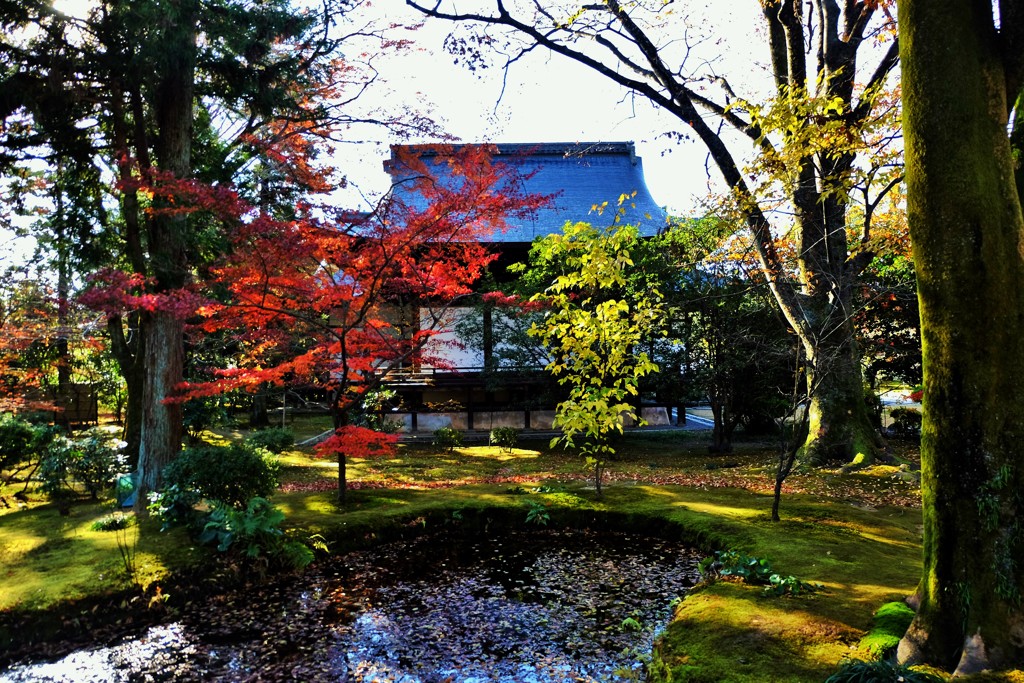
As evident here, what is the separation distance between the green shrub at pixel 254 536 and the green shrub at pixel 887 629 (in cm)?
457

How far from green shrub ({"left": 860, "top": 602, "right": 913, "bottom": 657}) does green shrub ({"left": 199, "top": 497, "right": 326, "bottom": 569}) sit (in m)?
4.57

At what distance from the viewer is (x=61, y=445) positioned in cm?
755

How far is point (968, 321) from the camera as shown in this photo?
8.30 ft

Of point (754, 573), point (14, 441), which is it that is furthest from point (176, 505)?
point (754, 573)

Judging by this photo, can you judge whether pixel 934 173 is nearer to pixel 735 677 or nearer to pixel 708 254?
pixel 735 677

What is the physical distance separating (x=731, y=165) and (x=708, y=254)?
1357 millimetres

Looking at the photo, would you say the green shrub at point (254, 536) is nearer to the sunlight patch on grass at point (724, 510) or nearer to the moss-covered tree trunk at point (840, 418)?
the sunlight patch on grass at point (724, 510)

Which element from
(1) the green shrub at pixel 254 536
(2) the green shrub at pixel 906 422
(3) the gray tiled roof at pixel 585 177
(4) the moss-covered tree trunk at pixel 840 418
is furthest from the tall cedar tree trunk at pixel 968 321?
(3) the gray tiled roof at pixel 585 177

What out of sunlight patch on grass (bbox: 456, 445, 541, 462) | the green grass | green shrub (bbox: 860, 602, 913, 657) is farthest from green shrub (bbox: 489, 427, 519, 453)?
green shrub (bbox: 860, 602, 913, 657)

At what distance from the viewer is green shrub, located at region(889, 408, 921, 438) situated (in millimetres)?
12477

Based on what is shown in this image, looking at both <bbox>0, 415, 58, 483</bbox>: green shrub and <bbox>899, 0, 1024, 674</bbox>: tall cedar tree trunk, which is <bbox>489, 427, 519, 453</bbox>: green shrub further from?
<bbox>899, 0, 1024, 674</bbox>: tall cedar tree trunk

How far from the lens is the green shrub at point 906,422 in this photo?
12.5 m

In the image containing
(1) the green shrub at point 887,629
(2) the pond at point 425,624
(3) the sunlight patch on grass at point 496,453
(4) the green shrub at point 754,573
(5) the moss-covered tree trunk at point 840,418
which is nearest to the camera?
(1) the green shrub at point 887,629

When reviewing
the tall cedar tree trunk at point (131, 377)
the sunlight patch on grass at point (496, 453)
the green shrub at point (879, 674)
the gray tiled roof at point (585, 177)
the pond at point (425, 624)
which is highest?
the gray tiled roof at point (585, 177)
